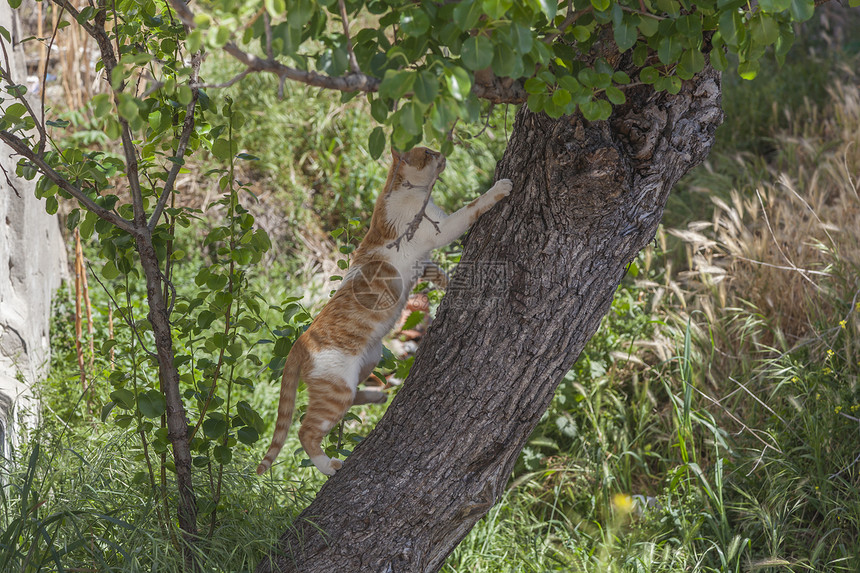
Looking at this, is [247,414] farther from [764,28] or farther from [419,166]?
[764,28]

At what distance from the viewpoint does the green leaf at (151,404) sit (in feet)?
7.96

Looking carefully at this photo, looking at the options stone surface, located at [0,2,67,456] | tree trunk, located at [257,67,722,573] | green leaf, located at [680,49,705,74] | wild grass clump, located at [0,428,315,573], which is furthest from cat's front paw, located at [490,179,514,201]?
stone surface, located at [0,2,67,456]

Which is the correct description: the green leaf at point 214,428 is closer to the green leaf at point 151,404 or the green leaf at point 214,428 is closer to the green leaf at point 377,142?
the green leaf at point 151,404

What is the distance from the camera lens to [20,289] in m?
4.52

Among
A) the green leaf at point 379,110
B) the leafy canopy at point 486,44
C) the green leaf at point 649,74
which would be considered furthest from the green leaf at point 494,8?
the green leaf at point 649,74

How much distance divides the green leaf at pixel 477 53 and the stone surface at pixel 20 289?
9.77 feet

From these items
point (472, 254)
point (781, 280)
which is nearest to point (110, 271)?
point (472, 254)

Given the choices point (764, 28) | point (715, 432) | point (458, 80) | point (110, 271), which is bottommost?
point (715, 432)

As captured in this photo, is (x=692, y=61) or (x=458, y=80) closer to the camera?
(x=458, y=80)

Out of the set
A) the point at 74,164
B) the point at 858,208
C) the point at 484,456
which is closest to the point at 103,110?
the point at 74,164

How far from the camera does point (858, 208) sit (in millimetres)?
4648

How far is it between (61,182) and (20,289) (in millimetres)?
2737

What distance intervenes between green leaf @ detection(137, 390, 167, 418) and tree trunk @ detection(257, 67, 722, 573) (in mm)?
629

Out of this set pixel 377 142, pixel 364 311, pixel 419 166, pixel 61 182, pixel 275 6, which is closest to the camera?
pixel 275 6
